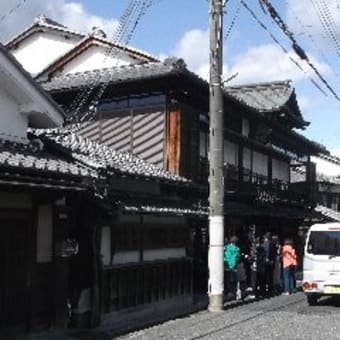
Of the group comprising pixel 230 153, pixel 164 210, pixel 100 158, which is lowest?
pixel 164 210

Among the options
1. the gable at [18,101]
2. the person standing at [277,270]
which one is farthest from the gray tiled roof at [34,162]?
the person standing at [277,270]

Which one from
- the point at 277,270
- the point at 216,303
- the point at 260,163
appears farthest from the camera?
the point at 260,163

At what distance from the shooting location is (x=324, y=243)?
18375 millimetres

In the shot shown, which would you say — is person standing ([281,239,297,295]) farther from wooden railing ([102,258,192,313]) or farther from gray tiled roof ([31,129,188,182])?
gray tiled roof ([31,129,188,182])

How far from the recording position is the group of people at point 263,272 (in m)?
19.1

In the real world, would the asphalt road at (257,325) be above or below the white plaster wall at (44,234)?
below

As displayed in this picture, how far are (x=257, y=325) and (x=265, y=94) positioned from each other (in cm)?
Result: 1836

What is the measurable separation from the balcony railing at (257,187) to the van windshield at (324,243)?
12.6 ft

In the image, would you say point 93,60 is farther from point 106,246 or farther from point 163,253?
point 106,246

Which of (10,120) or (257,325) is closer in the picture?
(10,120)

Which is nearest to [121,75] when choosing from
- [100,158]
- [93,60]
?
[100,158]

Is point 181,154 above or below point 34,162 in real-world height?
above

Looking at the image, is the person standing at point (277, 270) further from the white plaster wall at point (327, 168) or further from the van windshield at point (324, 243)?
the white plaster wall at point (327, 168)

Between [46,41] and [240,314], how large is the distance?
20156 mm
